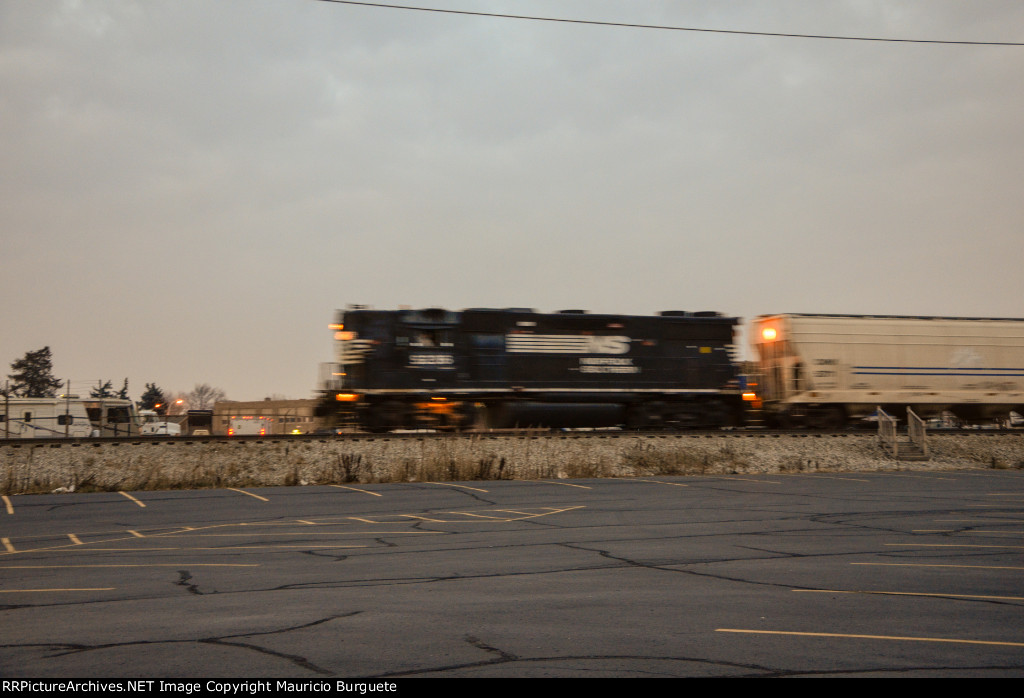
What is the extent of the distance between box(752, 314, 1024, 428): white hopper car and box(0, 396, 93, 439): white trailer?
31712mm

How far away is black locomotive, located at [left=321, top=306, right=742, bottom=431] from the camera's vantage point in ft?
88.9

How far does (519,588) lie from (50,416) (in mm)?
39055

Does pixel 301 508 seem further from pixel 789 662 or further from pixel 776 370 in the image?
pixel 776 370

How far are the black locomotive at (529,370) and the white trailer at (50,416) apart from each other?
1975 cm

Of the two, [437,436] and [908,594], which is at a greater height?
→ [437,436]

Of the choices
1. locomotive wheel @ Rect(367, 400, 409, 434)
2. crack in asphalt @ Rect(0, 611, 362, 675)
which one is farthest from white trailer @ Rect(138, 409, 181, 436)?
Result: crack in asphalt @ Rect(0, 611, 362, 675)

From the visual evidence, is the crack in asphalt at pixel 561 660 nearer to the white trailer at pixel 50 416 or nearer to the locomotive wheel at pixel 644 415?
the locomotive wheel at pixel 644 415

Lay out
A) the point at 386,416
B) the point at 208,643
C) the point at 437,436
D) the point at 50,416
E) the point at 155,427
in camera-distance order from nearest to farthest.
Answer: the point at 208,643
the point at 437,436
the point at 386,416
the point at 50,416
the point at 155,427

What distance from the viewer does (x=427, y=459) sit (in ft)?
74.3

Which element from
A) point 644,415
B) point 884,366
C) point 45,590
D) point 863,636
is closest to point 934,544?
point 863,636

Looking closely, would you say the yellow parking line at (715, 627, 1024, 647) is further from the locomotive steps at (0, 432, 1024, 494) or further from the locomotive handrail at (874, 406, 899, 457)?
the locomotive handrail at (874, 406, 899, 457)

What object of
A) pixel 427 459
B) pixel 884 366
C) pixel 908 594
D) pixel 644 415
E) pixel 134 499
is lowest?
pixel 134 499

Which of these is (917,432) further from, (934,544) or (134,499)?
(134,499)

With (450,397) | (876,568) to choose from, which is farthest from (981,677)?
(450,397)
